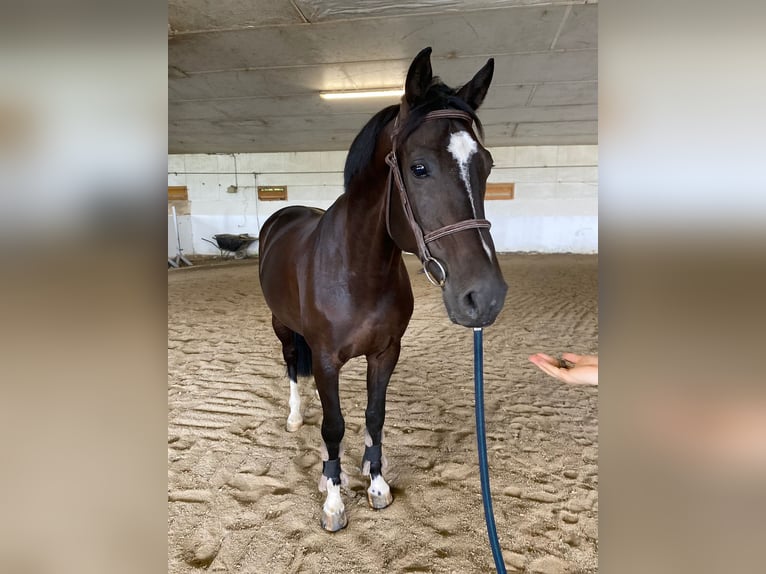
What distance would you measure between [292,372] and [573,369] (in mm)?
1873

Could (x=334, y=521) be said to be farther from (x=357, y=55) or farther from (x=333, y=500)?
(x=357, y=55)

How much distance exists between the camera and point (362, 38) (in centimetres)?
480

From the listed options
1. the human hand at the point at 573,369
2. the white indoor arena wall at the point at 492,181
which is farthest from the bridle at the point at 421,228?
the white indoor arena wall at the point at 492,181

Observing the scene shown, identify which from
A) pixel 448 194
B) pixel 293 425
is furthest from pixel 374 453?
pixel 448 194

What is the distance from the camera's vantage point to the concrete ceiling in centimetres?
385

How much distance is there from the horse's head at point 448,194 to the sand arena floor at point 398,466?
1.05m

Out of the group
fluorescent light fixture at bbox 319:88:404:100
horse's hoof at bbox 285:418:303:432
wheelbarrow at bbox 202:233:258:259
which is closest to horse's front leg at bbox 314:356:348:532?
horse's hoof at bbox 285:418:303:432

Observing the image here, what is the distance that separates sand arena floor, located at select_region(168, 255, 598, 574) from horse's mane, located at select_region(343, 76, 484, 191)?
1403 mm

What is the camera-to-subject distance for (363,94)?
7.02 meters
